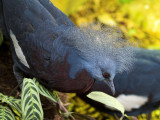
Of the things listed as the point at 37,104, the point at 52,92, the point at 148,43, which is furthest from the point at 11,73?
the point at 148,43

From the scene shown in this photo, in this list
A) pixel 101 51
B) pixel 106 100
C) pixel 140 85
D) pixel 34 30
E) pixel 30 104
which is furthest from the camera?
pixel 140 85

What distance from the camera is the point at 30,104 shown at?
3.91ft

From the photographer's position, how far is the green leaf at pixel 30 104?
1.17 m

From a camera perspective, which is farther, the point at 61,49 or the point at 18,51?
the point at 18,51

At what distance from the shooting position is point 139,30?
135 inches

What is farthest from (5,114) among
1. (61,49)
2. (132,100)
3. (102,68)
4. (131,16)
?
(131,16)

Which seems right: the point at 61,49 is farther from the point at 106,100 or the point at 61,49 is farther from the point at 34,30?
the point at 106,100

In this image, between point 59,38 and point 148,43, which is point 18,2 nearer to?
point 59,38

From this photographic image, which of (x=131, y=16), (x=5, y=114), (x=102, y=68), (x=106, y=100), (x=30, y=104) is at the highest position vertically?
(x=131, y=16)

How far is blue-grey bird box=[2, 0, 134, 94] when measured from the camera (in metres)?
1.42

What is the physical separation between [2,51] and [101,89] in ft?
2.63

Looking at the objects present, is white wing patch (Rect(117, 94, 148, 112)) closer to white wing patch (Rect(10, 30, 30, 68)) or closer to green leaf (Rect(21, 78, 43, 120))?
white wing patch (Rect(10, 30, 30, 68))

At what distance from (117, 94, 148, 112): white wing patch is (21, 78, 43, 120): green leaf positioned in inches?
36.3

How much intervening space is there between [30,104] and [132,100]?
3.39 feet
